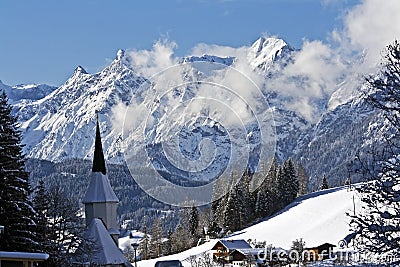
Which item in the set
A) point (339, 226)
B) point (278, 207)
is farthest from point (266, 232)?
point (278, 207)

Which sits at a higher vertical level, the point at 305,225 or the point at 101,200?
the point at 305,225

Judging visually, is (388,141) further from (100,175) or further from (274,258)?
(274,258)

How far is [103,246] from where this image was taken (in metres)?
45.8

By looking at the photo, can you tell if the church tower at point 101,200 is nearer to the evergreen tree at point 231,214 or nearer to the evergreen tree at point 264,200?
the evergreen tree at point 231,214

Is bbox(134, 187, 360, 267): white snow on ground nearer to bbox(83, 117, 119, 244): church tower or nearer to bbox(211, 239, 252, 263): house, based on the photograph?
bbox(211, 239, 252, 263): house

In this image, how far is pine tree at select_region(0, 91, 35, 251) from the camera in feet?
86.1

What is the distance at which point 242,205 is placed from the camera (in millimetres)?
100062

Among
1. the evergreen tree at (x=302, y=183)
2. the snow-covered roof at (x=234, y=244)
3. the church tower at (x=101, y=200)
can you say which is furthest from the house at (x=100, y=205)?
the evergreen tree at (x=302, y=183)

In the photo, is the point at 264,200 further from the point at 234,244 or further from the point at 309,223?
the point at 234,244

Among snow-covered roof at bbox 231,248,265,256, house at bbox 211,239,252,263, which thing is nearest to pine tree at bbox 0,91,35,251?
snow-covered roof at bbox 231,248,265,256

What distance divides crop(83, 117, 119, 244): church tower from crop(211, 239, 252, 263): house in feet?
74.6

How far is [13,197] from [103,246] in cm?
1979

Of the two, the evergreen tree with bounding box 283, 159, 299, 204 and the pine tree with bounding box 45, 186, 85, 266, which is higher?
the evergreen tree with bounding box 283, 159, 299, 204

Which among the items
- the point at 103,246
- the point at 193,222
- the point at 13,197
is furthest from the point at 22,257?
the point at 193,222
